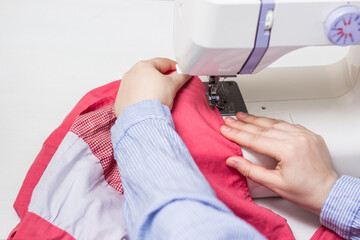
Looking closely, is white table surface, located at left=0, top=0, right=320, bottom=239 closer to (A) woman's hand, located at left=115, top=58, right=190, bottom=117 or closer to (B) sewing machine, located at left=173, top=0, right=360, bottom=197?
(B) sewing machine, located at left=173, top=0, right=360, bottom=197

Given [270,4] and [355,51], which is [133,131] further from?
[355,51]

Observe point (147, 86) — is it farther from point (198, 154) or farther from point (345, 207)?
point (345, 207)

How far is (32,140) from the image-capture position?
1.14 meters

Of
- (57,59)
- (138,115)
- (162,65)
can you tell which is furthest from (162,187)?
(57,59)

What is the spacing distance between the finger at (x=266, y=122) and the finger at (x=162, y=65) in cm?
22

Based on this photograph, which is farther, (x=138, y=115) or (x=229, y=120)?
(x=229, y=120)

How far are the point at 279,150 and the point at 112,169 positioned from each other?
41 centimetres

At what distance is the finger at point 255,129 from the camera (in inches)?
36.0

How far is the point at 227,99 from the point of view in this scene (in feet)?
3.49

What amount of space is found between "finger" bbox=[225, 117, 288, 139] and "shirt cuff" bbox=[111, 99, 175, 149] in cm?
19

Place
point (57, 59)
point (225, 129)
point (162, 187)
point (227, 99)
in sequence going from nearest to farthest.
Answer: point (162, 187)
point (225, 129)
point (227, 99)
point (57, 59)

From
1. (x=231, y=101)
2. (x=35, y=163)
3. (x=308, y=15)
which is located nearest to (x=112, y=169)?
(x=35, y=163)

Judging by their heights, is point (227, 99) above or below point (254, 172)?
above

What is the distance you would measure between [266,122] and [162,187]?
0.38 metres
